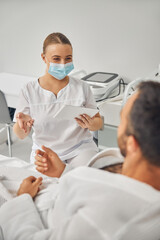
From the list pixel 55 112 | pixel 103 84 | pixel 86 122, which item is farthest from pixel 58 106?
pixel 103 84

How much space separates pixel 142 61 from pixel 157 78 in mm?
382

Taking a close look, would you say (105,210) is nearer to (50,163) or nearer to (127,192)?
(127,192)

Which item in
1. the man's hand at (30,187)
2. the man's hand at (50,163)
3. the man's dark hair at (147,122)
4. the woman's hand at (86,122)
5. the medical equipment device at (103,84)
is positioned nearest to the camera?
the man's dark hair at (147,122)

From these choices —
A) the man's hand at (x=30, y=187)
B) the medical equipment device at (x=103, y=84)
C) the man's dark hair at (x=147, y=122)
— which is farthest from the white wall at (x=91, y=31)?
the man's dark hair at (x=147, y=122)

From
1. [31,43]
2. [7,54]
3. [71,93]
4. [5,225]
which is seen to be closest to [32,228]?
[5,225]

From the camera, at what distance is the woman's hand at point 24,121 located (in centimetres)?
146

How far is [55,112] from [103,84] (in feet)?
2.01

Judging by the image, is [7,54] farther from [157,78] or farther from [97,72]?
[157,78]

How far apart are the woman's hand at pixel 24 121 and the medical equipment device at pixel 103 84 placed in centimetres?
65

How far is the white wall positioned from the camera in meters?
2.21

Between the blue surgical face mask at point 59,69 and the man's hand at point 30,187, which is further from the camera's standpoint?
the blue surgical face mask at point 59,69

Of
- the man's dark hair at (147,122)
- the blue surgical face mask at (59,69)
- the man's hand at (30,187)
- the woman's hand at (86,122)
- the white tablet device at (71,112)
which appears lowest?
the man's hand at (30,187)

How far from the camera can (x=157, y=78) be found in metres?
1.95

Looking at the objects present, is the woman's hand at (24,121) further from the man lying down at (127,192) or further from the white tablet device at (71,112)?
the man lying down at (127,192)
